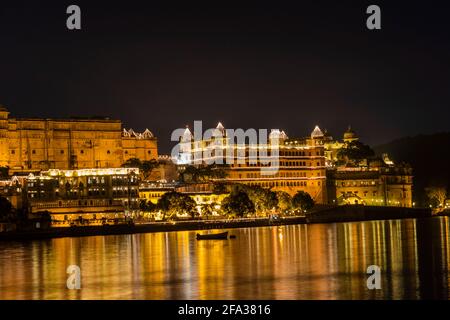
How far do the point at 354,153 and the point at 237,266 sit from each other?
2719 inches

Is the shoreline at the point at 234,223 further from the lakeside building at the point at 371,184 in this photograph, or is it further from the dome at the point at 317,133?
the dome at the point at 317,133

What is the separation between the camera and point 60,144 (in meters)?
91.1

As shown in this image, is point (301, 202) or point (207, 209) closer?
point (207, 209)

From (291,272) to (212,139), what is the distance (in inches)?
2409

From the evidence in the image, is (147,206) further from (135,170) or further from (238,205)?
(238,205)

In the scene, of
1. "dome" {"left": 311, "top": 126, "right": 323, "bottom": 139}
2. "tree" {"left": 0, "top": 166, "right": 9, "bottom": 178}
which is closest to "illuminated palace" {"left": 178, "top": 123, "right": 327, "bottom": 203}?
"dome" {"left": 311, "top": 126, "right": 323, "bottom": 139}

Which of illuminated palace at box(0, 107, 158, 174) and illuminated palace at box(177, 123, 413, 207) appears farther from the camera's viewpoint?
illuminated palace at box(177, 123, 413, 207)

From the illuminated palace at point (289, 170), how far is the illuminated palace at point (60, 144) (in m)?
11.4

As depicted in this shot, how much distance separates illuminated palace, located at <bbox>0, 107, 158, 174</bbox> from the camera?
87688mm

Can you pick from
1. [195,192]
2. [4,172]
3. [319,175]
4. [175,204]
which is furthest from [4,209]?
[319,175]

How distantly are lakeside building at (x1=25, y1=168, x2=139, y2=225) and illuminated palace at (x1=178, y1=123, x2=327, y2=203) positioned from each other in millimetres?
15339

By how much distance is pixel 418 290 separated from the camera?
34250mm

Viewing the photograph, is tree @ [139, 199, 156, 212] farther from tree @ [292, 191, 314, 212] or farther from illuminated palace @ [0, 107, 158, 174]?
tree @ [292, 191, 314, 212]

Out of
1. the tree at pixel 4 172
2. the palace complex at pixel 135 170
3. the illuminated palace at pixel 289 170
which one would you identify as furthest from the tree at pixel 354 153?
the tree at pixel 4 172
